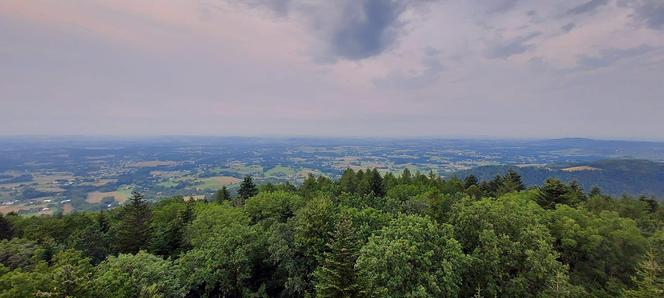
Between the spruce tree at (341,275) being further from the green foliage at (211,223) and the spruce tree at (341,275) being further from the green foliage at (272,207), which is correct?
the green foliage at (272,207)

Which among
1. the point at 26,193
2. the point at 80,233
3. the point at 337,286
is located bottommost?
the point at 26,193

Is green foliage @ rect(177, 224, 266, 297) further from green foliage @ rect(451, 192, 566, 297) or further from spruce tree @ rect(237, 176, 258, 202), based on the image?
spruce tree @ rect(237, 176, 258, 202)

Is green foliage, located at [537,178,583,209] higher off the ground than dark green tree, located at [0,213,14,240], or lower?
higher

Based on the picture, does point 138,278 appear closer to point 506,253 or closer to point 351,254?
point 351,254

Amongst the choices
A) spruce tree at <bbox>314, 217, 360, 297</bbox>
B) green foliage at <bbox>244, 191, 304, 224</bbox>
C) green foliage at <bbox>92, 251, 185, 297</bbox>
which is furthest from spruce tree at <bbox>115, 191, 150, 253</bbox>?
spruce tree at <bbox>314, 217, 360, 297</bbox>

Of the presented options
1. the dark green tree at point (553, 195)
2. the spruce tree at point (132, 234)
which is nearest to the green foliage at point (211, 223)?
the spruce tree at point (132, 234)

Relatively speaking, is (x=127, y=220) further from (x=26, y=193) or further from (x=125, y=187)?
(x=26, y=193)

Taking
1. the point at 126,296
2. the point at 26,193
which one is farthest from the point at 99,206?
the point at 126,296

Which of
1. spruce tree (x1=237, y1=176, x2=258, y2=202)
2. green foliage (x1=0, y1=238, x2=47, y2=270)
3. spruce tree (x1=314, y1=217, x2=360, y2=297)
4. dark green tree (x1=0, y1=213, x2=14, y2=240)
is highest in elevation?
spruce tree (x1=314, y1=217, x2=360, y2=297)
